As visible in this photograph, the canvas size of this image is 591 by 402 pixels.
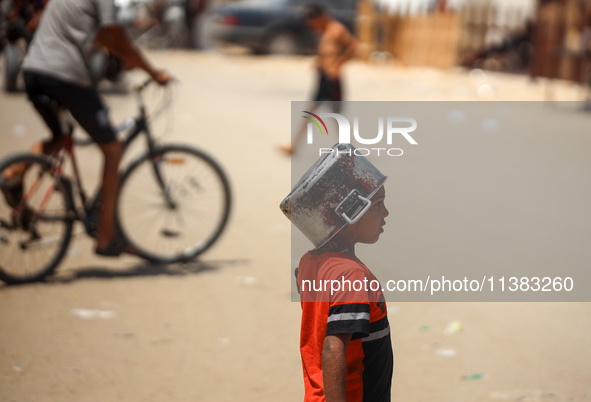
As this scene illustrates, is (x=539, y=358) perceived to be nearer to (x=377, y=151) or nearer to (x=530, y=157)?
(x=377, y=151)

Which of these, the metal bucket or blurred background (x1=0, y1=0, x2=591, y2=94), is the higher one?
the metal bucket

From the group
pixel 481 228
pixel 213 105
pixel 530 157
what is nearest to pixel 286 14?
pixel 213 105

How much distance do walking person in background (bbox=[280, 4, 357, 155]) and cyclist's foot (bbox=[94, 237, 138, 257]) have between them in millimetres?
3656

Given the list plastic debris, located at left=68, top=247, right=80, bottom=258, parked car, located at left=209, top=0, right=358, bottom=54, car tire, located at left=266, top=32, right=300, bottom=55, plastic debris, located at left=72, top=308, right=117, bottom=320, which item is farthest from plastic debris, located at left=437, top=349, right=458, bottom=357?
car tire, located at left=266, top=32, right=300, bottom=55

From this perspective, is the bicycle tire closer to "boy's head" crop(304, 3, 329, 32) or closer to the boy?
the boy

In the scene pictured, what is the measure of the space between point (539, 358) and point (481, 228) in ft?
7.82

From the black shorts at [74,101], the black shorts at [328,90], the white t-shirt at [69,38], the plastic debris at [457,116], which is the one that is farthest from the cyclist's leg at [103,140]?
the plastic debris at [457,116]

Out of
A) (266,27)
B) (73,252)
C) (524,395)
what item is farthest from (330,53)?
(266,27)

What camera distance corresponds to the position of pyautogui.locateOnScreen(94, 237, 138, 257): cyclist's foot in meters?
5.15

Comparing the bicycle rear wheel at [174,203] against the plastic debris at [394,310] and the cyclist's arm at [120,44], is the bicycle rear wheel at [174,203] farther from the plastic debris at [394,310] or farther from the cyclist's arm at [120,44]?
the plastic debris at [394,310]

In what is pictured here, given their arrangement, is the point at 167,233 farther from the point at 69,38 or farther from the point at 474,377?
the point at 474,377

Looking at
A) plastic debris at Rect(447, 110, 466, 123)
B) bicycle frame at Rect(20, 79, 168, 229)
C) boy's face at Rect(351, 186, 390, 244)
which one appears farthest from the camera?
plastic debris at Rect(447, 110, 466, 123)

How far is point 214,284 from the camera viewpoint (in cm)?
520

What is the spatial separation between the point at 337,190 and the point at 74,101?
3.12 metres
